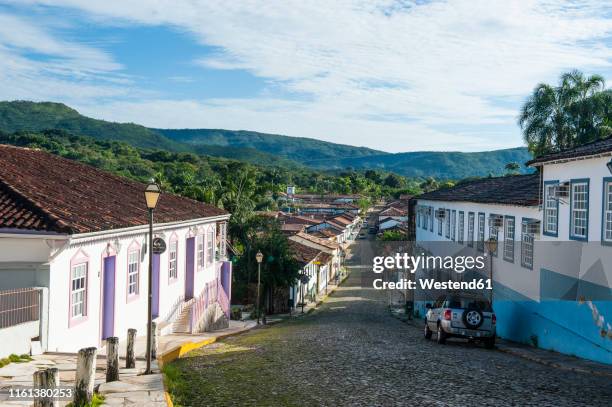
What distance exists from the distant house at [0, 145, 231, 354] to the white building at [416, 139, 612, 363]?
35.8ft

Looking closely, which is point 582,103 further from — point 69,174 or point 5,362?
point 5,362

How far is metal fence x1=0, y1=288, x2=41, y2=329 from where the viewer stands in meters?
10.5

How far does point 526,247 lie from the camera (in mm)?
21000

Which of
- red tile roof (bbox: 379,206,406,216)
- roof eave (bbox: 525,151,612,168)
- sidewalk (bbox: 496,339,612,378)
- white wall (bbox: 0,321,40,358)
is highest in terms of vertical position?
roof eave (bbox: 525,151,612,168)

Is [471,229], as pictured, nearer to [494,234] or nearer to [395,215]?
[494,234]

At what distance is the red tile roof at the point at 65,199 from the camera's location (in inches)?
480

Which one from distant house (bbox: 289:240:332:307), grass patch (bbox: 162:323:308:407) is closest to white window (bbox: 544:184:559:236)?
grass patch (bbox: 162:323:308:407)

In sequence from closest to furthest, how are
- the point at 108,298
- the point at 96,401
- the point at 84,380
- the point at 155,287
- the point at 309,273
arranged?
1. the point at 84,380
2. the point at 96,401
3. the point at 108,298
4. the point at 155,287
5. the point at 309,273

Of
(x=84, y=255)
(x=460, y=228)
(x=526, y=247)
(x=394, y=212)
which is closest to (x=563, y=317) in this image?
(x=526, y=247)

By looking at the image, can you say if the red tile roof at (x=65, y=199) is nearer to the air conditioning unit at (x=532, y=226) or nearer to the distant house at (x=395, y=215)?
the air conditioning unit at (x=532, y=226)

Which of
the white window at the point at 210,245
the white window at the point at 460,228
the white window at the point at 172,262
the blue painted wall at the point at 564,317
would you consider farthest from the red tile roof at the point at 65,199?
the white window at the point at 460,228

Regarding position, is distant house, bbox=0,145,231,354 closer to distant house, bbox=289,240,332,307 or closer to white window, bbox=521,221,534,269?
white window, bbox=521,221,534,269

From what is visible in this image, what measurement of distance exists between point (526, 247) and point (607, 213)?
6.26 meters

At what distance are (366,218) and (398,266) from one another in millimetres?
93171
